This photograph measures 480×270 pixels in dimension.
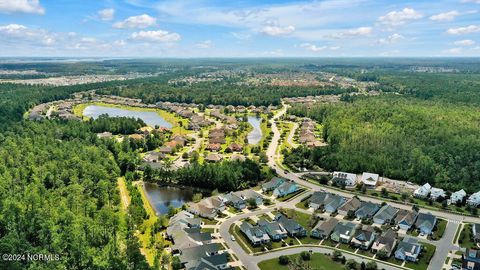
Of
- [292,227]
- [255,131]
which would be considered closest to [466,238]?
[292,227]

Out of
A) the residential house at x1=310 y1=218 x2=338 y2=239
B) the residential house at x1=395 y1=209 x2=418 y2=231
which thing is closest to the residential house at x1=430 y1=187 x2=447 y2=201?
the residential house at x1=395 y1=209 x2=418 y2=231

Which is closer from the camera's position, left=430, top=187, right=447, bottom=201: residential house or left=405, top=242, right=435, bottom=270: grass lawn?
left=405, top=242, right=435, bottom=270: grass lawn

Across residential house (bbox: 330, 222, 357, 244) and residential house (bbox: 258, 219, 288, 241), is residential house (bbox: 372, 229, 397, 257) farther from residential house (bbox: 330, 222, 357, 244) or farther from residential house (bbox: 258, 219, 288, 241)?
residential house (bbox: 258, 219, 288, 241)

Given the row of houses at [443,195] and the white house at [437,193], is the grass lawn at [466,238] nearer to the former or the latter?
the row of houses at [443,195]

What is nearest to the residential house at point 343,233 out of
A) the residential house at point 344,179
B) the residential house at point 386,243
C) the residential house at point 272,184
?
the residential house at point 386,243

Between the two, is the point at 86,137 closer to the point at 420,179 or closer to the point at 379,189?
the point at 379,189

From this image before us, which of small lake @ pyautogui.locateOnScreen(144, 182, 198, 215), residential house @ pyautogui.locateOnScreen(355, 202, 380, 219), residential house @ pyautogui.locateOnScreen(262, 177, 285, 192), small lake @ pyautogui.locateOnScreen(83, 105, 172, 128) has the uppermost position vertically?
residential house @ pyautogui.locateOnScreen(262, 177, 285, 192)
